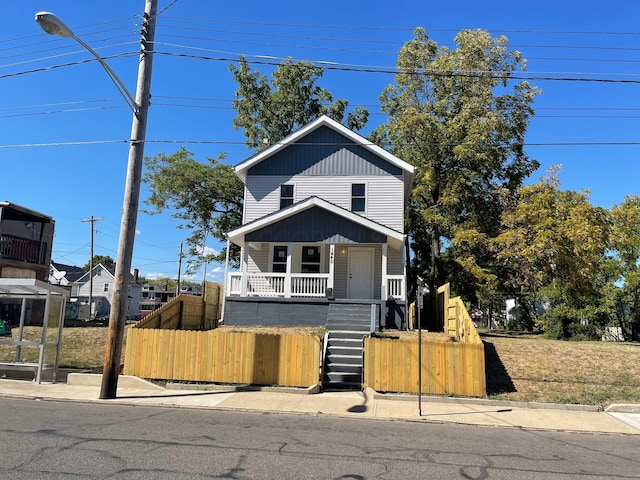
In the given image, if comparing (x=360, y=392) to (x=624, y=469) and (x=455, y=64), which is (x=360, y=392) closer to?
(x=624, y=469)

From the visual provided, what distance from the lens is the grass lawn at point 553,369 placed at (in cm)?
1158

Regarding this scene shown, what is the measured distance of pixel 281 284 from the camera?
65.8ft

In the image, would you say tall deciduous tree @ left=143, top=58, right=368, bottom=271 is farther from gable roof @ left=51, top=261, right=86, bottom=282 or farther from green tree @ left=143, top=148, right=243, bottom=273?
gable roof @ left=51, top=261, right=86, bottom=282

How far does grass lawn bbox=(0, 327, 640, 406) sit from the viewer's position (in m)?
11.6

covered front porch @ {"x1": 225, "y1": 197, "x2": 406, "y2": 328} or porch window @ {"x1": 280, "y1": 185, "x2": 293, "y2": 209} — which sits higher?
porch window @ {"x1": 280, "y1": 185, "x2": 293, "y2": 209}

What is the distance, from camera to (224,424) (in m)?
8.29

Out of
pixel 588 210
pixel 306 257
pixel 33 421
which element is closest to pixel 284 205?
pixel 306 257

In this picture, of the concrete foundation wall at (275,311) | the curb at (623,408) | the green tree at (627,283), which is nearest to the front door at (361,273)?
the concrete foundation wall at (275,311)

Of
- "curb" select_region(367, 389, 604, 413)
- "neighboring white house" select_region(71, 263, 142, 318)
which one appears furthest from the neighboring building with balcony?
"neighboring white house" select_region(71, 263, 142, 318)

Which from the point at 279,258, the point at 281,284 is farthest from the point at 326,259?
the point at 281,284

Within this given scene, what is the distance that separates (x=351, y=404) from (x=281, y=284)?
9.79 m

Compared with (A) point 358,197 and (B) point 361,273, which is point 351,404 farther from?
(A) point 358,197

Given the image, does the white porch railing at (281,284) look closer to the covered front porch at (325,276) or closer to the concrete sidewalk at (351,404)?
the covered front porch at (325,276)

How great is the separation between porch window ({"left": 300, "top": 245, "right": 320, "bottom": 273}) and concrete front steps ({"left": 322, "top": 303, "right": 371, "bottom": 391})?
3576 mm
